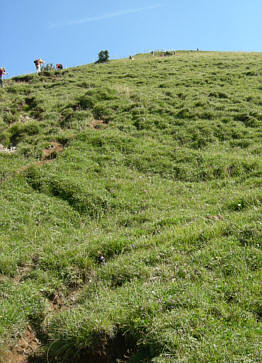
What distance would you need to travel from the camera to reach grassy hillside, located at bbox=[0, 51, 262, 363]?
4.39 metres

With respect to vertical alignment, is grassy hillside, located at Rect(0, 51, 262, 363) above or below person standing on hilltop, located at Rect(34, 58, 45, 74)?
below

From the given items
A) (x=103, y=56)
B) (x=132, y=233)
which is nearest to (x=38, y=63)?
(x=103, y=56)

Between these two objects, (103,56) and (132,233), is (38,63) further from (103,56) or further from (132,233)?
(132,233)

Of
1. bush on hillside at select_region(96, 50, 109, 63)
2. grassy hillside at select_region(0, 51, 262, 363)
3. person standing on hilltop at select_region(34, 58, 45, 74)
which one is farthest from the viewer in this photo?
bush on hillside at select_region(96, 50, 109, 63)

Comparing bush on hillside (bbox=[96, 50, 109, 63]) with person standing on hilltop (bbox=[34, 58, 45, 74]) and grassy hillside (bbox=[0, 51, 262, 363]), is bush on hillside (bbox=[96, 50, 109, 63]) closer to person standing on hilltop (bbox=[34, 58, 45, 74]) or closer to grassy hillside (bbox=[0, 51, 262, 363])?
person standing on hilltop (bbox=[34, 58, 45, 74])

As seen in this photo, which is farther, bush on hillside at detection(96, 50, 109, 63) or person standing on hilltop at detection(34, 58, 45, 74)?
bush on hillside at detection(96, 50, 109, 63)

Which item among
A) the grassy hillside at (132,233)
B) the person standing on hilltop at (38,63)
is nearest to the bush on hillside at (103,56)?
the person standing on hilltop at (38,63)

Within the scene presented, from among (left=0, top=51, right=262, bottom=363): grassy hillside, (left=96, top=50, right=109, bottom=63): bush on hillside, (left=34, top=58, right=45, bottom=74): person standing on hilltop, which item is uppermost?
(left=96, top=50, right=109, bottom=63): bush on hillside

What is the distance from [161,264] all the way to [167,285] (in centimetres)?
71

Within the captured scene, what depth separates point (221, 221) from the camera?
6773 mm

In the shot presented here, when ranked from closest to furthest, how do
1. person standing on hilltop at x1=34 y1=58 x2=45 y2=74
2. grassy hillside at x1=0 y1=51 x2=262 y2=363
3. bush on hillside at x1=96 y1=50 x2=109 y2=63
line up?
grassy hillside at x1=0 y1=51 x2=262 y2=363
person standing on hilltop at x1=34 y1=58 x2=45 y2=74
bush on hillside at x1=96 y1=50 x2=109 y2=63

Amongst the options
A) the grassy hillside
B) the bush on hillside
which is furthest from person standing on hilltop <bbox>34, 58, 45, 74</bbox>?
the grassy hillside

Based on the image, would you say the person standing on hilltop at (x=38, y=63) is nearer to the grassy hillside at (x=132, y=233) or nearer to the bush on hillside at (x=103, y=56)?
the bush on hillside at (x=103, y=56)

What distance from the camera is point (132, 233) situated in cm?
722
